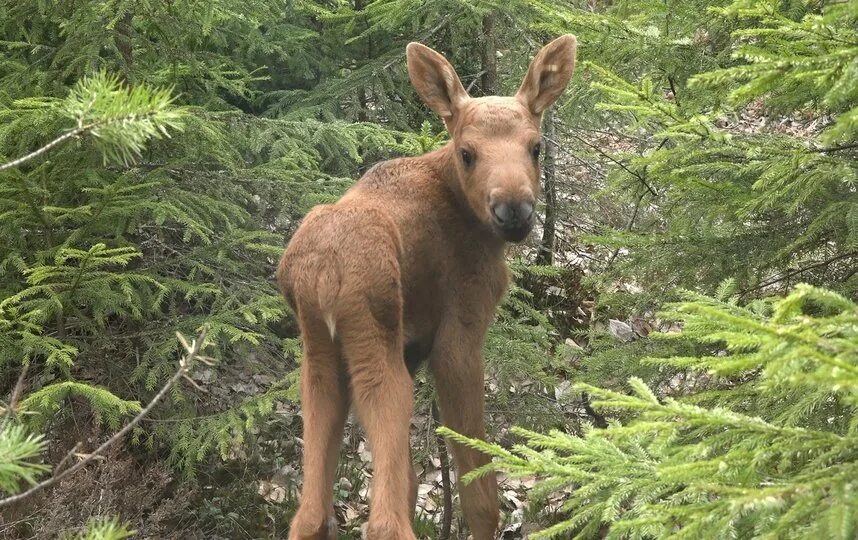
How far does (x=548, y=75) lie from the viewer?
19.5 ft

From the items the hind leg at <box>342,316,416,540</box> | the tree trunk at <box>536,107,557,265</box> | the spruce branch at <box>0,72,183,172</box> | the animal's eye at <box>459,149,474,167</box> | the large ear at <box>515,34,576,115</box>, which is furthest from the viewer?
the tree trunk at <box>536,107,557,265</box>

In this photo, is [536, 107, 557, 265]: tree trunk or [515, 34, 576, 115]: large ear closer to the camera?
[515, 34, 576, 115]: large ear

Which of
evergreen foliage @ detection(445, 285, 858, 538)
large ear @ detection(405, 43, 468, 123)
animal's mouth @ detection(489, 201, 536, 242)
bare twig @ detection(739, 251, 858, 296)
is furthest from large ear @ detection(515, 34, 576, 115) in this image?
evergreen foliage @ detection(445, 285, 858, 538)

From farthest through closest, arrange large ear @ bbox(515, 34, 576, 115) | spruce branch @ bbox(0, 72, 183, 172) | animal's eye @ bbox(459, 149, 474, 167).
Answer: large ear @ bbox(515, 34, 576, 115)
animal's eye @ bbox(459, 149, 474, 167)
spruce branch @ bbox(0, 72, 183, 172)

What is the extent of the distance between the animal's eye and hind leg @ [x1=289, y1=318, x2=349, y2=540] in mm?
1308

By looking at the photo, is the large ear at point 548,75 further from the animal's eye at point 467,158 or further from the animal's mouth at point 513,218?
the animal's mouth at point 513,218

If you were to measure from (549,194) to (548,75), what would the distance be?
165 inches

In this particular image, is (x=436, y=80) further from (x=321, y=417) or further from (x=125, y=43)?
(x=125, y=43)

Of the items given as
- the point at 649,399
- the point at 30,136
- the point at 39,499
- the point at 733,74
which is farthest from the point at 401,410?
the point at 30,136

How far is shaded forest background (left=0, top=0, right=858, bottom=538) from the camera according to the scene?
556cm

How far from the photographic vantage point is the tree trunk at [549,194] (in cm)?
989

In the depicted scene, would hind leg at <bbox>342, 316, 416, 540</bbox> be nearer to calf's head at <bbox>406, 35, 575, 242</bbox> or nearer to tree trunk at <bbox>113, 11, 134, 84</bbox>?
calf's head at <bbox>406, 35, 575, 242</bbox>

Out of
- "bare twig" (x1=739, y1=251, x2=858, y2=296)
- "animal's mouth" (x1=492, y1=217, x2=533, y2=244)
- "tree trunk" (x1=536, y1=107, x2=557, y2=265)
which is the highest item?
"animal's mouth" (x1=492, y1=217, x2=533, y2=244)

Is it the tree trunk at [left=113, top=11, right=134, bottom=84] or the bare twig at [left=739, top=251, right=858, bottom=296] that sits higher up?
the tree trunk at [left=113, top=11, right=134, bottom=84]
